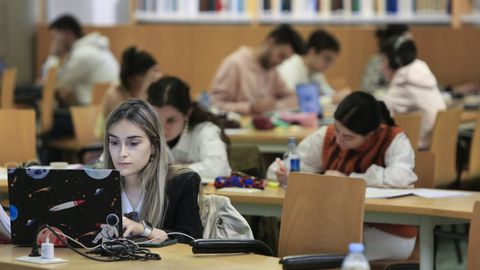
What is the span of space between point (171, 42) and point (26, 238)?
8.14m

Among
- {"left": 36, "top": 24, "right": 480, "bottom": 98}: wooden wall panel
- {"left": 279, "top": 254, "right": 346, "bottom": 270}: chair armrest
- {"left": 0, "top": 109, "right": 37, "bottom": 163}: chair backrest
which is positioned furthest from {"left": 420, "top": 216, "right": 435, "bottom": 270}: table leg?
{"left": 36, "top": 24, "right": 480, "bottom": 98}: wooden wall panel

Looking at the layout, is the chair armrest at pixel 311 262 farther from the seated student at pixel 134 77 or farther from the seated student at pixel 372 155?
the seated student at pixel 134 77

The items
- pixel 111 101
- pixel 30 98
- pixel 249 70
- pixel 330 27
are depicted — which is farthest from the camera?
pixel 330 27

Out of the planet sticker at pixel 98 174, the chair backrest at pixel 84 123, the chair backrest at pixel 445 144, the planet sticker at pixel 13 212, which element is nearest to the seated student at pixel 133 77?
the chair backrest at pixel 84 123

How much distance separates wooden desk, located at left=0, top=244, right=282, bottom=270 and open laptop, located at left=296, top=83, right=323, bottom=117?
14.9ft

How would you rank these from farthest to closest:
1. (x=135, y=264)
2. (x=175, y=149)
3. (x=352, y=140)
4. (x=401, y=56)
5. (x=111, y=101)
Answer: (x=401, y=56) < (x=111, y=101) < (x=175, y=149) < (x=352, y=140) < (x=135, y=264)

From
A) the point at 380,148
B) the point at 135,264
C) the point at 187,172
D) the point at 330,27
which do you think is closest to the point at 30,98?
the point at 330,27

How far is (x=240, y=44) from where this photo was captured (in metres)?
11.4

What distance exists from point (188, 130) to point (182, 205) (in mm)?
1711

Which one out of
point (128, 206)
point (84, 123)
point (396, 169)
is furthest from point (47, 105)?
point (128, 206)

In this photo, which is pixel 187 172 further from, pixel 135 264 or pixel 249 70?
pixel 249 70

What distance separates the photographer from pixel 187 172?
4066 millimetres

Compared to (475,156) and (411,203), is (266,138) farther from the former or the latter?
(411,203)

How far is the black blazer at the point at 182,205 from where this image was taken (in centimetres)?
402
